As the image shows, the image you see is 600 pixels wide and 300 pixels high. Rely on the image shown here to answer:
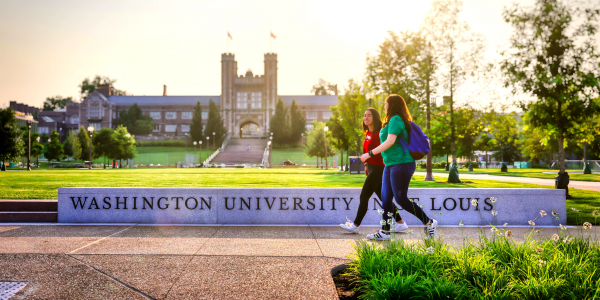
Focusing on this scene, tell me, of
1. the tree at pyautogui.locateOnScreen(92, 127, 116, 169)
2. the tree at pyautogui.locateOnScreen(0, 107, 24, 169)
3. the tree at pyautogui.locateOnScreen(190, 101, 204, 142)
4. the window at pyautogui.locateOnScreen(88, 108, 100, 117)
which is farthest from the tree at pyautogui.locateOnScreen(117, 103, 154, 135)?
the tree at pyautogui.locateOnScreen(0, 107, 24, 169)

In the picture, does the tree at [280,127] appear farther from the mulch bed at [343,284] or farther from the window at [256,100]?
the mulch bed at [343,284]

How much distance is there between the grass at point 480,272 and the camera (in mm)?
2871

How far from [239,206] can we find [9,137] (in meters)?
37.0

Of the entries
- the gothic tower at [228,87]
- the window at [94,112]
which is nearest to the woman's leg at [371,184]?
the gothic tower at [228,87]

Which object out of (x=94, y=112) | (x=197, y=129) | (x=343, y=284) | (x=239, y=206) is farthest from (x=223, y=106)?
(x=343, y=284)

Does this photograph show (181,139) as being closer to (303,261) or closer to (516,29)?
(516,29)

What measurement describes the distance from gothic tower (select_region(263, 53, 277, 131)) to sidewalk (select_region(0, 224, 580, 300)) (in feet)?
249

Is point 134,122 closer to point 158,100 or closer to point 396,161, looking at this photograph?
point 158,100

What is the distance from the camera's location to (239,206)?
6.89 metres

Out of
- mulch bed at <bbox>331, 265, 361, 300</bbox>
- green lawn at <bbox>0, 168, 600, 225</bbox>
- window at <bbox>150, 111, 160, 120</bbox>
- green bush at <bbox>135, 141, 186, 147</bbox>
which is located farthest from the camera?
window at <bbox>150, 111, 160, 120</bbox>

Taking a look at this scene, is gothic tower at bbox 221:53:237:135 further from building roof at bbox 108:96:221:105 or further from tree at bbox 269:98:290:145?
tree at bbox 269:98:290:145

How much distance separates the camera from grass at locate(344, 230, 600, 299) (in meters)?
2.87

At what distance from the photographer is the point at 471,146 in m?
57.0

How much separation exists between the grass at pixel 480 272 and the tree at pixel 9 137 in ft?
131
